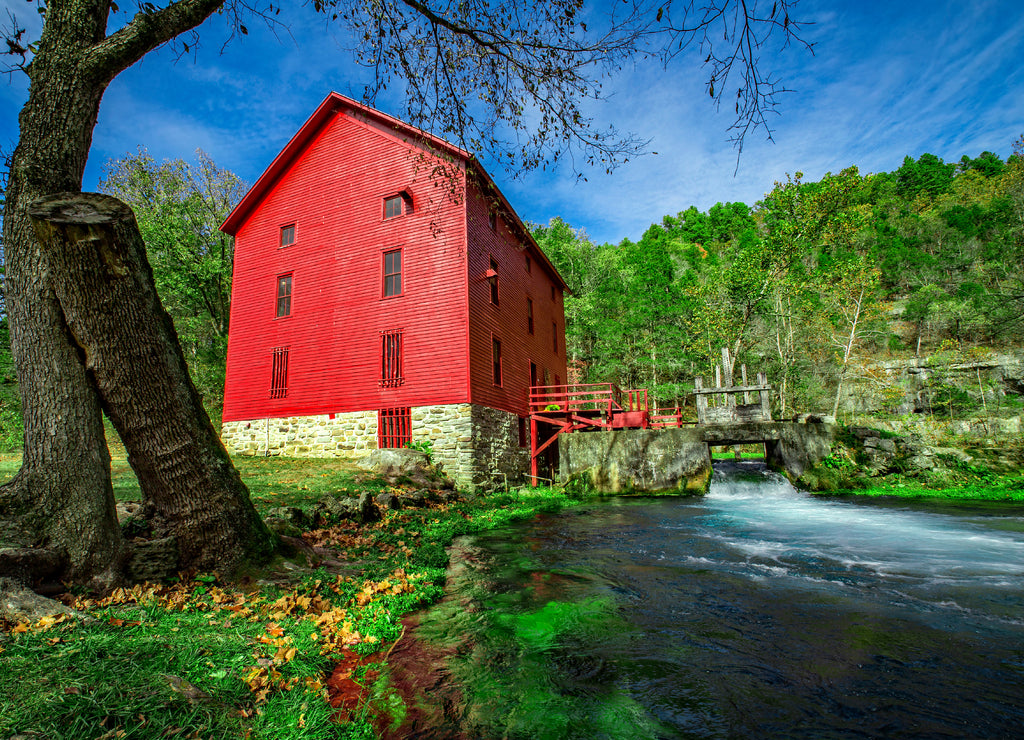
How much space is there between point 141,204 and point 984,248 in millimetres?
60778

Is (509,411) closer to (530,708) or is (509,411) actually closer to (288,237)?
(288,237)

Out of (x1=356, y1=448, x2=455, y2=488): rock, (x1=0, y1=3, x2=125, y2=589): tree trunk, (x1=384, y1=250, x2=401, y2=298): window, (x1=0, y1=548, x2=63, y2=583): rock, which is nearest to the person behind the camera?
(x1=0, y1=548, x2=63, y2=583): rock

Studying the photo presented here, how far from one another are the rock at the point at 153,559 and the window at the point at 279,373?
47.4ft

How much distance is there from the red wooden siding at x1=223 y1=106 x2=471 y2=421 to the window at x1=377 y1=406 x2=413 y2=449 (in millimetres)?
321

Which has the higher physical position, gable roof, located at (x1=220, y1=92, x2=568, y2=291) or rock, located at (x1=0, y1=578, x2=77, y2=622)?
gable roof, located at (x1=220, y1=92, x2=568, y2=291)

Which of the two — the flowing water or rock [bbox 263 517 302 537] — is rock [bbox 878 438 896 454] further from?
rock [bbox 263 517 302 537]

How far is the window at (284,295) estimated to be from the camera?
58.5 feet

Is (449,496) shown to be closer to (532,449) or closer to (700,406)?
(532,449)

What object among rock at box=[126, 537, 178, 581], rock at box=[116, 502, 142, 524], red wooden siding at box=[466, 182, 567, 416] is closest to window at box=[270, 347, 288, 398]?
red wooden siding at box=[466, 182, 567, 416]

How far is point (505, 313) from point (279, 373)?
28.8ft

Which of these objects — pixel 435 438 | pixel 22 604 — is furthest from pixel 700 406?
pixel 22 604

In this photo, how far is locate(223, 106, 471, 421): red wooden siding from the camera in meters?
15.3

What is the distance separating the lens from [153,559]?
12.5ft

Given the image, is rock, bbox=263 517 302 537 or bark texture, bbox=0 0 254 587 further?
rock, bbox=263 517 302 537
